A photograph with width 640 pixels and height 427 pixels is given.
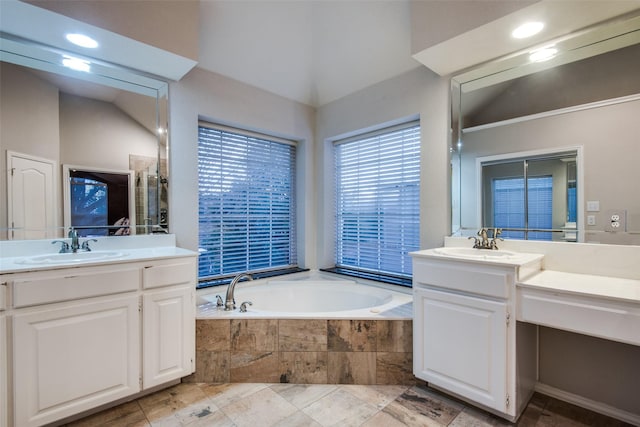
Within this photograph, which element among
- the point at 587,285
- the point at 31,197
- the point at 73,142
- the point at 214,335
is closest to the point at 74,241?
the point at 31,197

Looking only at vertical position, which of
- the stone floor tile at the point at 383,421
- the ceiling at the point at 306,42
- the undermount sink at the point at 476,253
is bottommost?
the stone floor tile at the point at 383,421

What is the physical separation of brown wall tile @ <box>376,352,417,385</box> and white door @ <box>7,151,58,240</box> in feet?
7.56

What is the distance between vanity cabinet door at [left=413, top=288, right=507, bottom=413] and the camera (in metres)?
1.60

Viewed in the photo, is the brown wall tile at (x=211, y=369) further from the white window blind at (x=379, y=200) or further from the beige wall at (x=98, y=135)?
the white window blind at (x=379, y=200)

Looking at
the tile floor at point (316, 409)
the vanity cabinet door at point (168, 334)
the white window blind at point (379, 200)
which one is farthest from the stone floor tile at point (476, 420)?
the vanity cabinet door at point (168, 334)

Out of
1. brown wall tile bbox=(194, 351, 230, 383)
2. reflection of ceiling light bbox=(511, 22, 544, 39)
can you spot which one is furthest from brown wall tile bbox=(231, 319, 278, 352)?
reflection of ceiling light bbox=(511, 22, 544, 39)

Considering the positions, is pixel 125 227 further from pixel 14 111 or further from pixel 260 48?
pixel 260 48

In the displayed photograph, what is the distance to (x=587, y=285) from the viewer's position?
1.51 meters

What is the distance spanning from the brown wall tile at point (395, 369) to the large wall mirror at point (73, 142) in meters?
1.91

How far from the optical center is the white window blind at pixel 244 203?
2.84 m

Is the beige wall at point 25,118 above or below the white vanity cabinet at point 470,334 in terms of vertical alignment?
above

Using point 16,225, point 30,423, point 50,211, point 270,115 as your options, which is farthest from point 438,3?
point 30,423

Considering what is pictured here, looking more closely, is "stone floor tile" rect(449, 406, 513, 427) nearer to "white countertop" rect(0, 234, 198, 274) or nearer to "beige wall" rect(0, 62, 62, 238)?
"white countertop" rect(0, 234, 198, 274)

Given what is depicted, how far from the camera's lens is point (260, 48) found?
2.69 meters
